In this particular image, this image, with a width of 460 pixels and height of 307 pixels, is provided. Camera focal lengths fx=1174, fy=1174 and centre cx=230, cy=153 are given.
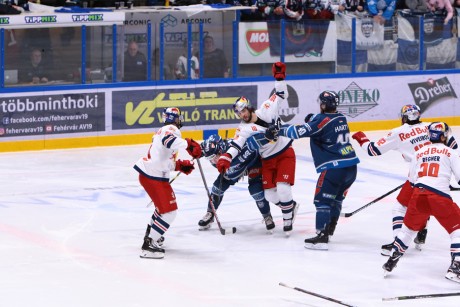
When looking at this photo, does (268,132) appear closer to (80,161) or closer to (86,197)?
(86,197)

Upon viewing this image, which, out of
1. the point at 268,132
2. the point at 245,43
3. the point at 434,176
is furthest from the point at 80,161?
the point at 434,176

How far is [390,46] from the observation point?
17000mm

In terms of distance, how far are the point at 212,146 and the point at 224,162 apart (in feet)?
0.73

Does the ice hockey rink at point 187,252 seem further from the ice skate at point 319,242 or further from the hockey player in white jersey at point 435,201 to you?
the hockey player in white jersey at point 435,201

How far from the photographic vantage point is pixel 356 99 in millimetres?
16703

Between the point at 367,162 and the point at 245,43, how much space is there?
2.81m

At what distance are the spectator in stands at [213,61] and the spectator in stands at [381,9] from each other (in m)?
2.51

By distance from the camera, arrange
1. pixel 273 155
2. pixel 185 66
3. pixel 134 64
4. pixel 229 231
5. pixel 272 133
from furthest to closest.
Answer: pixel 185 66, pixel 134 64, pixel 229 231, pixel 273 155, pixel 272 133

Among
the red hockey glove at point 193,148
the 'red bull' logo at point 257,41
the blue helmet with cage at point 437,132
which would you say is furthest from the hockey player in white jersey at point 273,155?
the 'red bull' logo at point 257,41

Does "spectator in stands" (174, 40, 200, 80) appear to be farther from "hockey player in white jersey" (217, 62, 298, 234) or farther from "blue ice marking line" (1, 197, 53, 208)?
"hockey player in white jersey" (217, 62, 298, 234)

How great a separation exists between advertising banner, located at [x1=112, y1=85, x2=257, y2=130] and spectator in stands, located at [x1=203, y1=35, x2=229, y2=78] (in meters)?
0.19

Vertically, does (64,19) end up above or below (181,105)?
above

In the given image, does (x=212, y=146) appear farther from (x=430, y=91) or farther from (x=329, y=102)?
(x=430, y=91)

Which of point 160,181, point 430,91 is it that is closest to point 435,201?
point 160,181
